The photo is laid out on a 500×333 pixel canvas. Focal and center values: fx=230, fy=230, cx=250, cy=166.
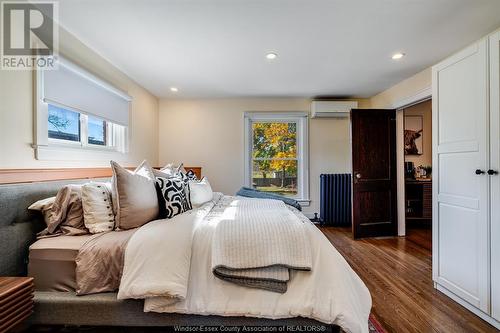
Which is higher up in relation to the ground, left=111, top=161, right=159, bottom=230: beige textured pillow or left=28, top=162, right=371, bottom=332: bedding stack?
left=111, top=161, right=159, bottom=230: beige textured pillow

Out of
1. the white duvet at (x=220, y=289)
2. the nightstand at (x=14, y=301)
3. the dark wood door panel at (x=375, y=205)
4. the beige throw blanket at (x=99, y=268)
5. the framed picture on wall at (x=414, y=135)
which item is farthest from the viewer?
the framed picture on wall at (x=414, y=135)

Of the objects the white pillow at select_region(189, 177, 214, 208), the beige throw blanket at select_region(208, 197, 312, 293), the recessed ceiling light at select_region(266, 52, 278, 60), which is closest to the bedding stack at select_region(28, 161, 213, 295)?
the white pillow at select_region(189, 177, 214, 208)

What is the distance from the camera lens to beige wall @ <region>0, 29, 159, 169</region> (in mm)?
1556

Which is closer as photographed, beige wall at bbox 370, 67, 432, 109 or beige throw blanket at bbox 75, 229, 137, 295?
beige throw blanket at bbox 75, 229, 137, 295

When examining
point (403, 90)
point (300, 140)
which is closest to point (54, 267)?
point (300, 140)

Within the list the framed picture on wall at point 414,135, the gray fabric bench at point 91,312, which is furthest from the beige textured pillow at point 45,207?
the framed picture on wall at point 414,135

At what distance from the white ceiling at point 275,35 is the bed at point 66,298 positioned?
1.53 meters

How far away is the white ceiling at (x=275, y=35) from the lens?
1762mm

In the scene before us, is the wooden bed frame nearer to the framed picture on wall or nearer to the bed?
the bed

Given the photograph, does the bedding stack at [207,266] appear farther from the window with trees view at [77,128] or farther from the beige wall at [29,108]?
the window with trees view at [77,128]

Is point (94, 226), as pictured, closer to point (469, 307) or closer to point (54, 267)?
point (54, 267)

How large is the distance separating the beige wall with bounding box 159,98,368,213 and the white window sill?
52.0 inches

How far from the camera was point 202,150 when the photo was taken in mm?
4191

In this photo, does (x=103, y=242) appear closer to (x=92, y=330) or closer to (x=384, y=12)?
(x=92, y=330)
